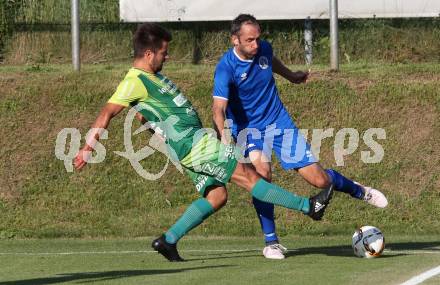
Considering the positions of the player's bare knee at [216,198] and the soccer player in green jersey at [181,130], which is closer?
the soccer player in green jersey at [181,130]

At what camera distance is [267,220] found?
10805 millimetres

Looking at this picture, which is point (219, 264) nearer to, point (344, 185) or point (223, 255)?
point (223, 255)

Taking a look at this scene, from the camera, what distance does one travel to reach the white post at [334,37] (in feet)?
53.7

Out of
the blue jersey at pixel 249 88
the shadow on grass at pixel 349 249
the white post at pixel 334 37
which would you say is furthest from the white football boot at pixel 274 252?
the white post at pixel 334 37

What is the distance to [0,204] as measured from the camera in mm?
14883

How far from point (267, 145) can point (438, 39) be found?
723 cm

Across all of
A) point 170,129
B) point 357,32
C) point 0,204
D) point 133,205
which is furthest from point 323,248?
point 357,32

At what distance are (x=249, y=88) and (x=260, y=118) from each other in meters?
0.29

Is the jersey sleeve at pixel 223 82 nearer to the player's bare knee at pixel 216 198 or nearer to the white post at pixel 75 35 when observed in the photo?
the player's bare knee at pixel 216 198

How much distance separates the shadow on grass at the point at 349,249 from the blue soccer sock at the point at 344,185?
0.57 meters

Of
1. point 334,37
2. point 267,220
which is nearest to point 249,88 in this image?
point 267,220

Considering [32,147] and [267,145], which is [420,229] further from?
[32,147]

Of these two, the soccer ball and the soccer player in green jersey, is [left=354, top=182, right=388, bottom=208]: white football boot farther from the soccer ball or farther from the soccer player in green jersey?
the soccer player in green jersey

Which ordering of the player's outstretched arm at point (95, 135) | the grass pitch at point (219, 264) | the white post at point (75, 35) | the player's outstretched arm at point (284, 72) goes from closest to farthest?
the grass pitch at point (219, 264) → the player's outstretched arm at point (95, 135) → the player's outstretched arm at point (284, 72) → the white post at point (75, 35)
